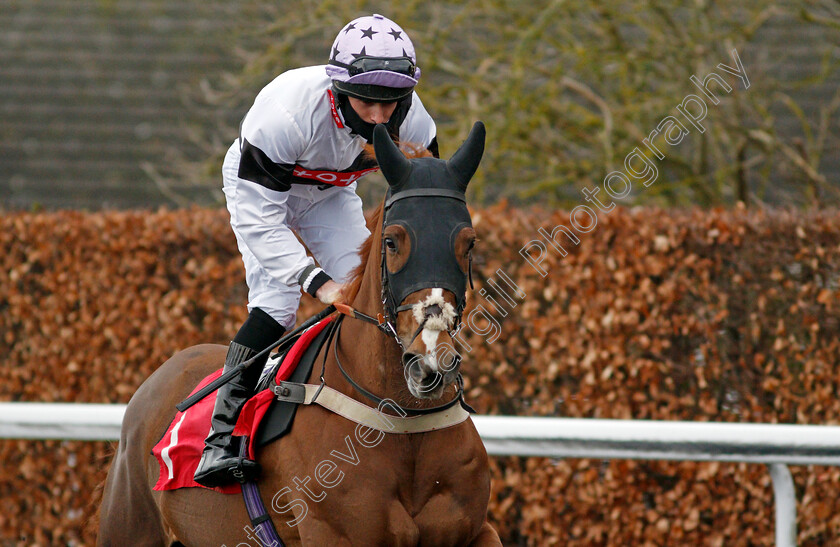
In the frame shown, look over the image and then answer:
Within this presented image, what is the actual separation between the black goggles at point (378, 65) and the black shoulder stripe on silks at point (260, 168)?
0.42 m

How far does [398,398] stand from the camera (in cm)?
272

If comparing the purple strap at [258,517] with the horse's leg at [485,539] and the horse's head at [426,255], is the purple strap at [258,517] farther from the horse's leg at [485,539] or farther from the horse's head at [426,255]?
the horse's head at [426,255]

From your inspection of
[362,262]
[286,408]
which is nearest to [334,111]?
[362,262]

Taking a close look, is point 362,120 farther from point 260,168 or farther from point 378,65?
point 260,168

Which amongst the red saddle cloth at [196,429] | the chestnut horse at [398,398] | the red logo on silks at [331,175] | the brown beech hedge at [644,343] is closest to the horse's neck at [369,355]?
the chestnut horse at [398,398]

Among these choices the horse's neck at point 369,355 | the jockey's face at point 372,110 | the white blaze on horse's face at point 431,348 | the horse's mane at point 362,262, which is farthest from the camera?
the jockey's face at point 372,110

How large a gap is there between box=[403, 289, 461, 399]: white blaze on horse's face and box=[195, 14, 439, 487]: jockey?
0.60 meters

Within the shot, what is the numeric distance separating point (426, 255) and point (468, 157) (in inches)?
15.6

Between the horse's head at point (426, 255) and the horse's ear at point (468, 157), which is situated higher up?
the horse's ear at point (468, 157)

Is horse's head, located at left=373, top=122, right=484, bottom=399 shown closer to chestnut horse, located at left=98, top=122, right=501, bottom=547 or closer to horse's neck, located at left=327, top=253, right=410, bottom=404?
chestnut horse, located at left=98, top=122, right=501, bottom=547

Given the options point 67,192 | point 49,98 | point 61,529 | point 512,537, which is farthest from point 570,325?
point 49,98

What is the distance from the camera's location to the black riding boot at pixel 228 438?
303cm

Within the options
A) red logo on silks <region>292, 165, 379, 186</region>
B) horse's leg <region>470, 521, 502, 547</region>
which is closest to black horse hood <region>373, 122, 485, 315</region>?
red logo on silks <region>292, 165, 379, 186</region>

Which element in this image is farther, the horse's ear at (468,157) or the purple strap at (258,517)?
the purple strap at (258,517)
